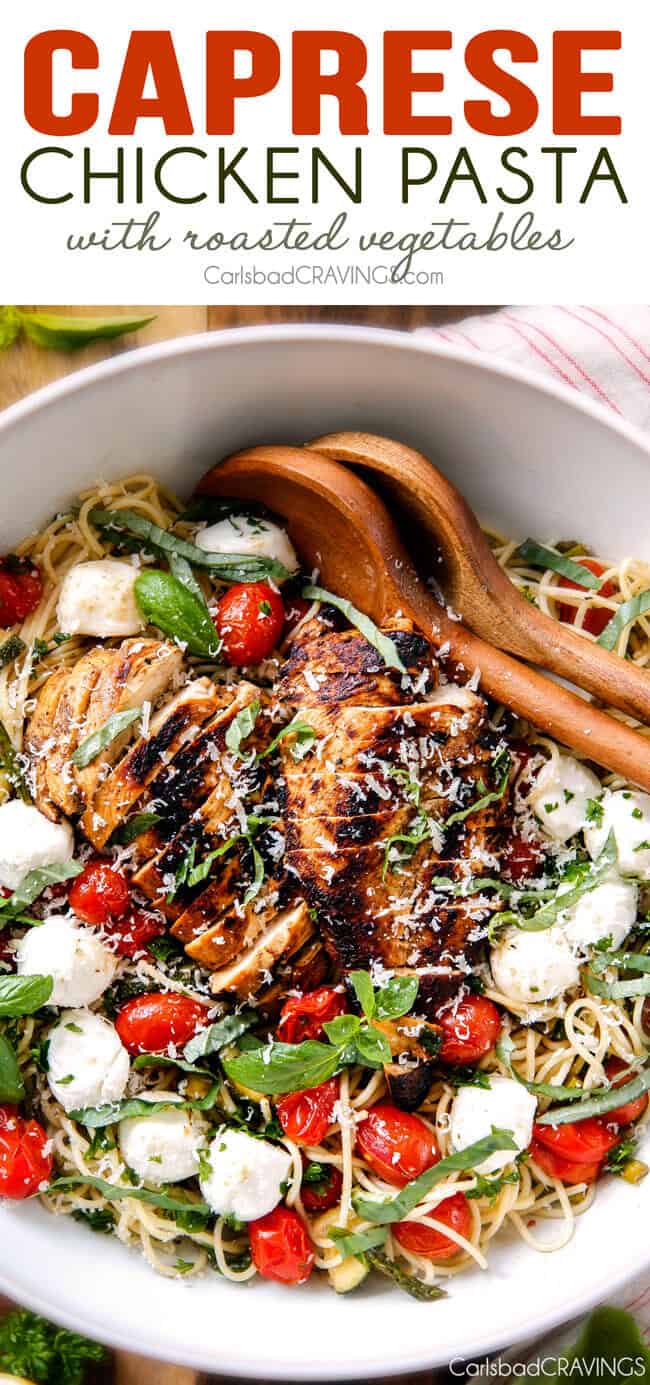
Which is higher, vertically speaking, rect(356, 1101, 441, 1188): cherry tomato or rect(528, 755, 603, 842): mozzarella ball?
rect(528, 755, 603, 842): mozzarella ball

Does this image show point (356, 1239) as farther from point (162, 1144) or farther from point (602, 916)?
point (602, 916)

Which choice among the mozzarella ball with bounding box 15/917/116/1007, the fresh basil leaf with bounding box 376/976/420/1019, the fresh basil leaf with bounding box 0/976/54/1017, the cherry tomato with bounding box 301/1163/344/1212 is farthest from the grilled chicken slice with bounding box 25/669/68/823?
the cherry tomato with bounding box 301/1163/344/1212

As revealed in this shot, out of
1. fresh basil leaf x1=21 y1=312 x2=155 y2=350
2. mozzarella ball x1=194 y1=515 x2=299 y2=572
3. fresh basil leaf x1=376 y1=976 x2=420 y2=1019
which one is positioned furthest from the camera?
fresh basil leaf x1=21 y1=312 x2=155 y2=350

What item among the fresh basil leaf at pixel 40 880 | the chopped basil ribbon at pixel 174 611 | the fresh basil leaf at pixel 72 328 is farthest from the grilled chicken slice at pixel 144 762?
the fresh basil leaf at pixel 72 328

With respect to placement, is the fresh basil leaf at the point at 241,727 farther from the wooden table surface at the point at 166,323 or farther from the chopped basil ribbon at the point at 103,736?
the wooden table surface at the point at 166,323

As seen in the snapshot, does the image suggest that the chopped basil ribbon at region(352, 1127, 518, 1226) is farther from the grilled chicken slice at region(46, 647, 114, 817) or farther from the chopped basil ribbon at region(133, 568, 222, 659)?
the chopped basil ribbon at region(133, 568, 222, 659)

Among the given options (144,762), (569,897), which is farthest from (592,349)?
(144,762)
